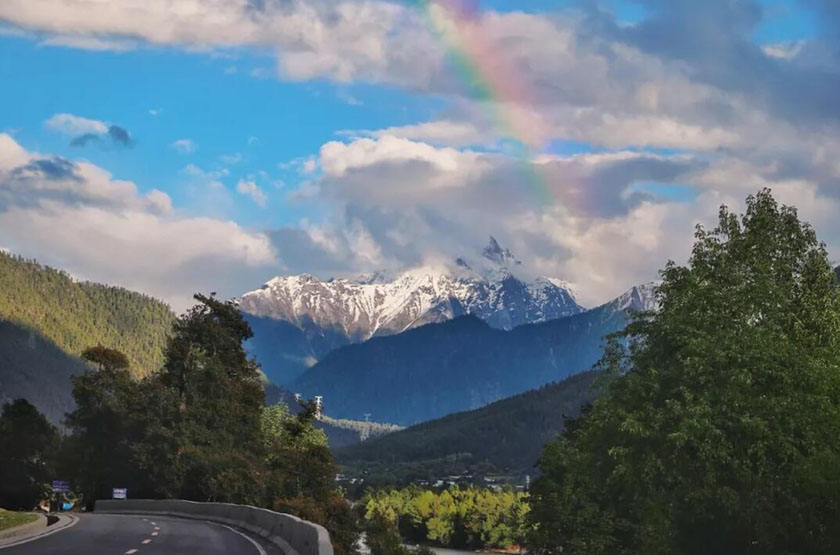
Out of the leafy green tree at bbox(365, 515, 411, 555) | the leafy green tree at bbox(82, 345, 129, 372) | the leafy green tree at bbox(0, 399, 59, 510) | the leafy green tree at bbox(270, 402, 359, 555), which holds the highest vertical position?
the leafy green tree at bbox(82, 345, 129, 372)

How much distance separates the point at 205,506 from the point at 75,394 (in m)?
65.0

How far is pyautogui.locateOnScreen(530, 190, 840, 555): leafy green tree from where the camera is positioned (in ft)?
175

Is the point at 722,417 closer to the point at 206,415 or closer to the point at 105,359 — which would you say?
the point at 206,415

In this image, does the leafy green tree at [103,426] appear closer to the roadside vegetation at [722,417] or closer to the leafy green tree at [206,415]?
the leafy green tree at [206,415]

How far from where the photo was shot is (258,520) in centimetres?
4931

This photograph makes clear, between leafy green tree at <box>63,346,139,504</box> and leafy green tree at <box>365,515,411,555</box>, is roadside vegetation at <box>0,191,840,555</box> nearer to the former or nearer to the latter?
leafy green tree at <box>63,346,139,504</box>

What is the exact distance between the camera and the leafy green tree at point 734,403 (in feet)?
175

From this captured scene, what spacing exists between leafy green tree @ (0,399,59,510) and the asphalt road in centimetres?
10632

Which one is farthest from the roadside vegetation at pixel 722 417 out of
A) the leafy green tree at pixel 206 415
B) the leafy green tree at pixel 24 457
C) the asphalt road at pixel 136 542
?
the leafy green tree at pixel 24 457

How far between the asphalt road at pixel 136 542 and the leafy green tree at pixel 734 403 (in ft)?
74.5

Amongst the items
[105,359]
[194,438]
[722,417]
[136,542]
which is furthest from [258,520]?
[105,359]

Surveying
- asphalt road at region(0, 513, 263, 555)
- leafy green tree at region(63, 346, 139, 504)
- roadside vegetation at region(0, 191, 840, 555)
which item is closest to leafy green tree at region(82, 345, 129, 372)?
leafy green tree at region(63, 346, 139, 504)

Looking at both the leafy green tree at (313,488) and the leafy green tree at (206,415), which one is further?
the leafy green tree at (206,415)

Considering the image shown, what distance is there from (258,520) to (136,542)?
41.2 ft
